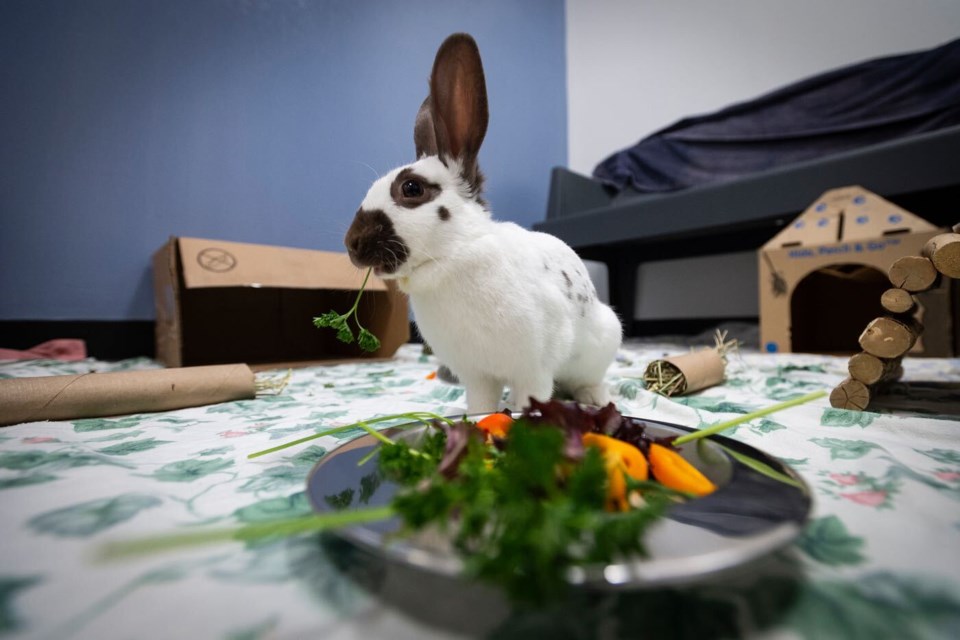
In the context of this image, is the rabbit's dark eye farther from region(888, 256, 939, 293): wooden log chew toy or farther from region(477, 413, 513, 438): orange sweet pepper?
region(888, 256, 939, 293): wooden log chew toy

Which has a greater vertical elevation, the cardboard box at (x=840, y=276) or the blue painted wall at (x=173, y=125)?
the blue painted wall at (x=173, y=125)

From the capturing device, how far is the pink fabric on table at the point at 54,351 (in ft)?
5.01

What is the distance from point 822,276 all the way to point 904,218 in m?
0.59

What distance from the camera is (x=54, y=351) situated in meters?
1.62

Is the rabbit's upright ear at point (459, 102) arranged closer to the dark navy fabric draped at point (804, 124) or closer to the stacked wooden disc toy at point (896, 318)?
the stacked wooden disc toy at point (896, 318)

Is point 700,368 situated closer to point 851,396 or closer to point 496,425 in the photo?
point 851,396

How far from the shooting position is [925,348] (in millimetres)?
1578

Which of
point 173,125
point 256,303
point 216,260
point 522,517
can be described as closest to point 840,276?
point 522,517

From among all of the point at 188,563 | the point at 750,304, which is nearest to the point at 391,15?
the point at 188,563

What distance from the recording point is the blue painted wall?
1.65 metres

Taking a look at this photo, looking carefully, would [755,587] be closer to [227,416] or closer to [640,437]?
[640,437]

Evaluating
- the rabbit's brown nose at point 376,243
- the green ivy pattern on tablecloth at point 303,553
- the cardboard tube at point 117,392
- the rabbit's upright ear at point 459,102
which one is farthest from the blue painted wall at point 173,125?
the green ivy pattern on tablecloth at point 303,553

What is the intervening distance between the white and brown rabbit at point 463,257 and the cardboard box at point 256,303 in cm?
46

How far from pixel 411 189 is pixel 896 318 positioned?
845 mm
